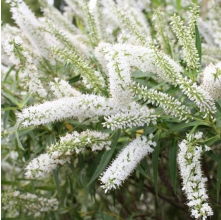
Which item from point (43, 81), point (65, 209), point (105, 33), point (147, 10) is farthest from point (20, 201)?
point (147, 10)

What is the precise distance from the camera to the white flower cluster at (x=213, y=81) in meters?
1.21

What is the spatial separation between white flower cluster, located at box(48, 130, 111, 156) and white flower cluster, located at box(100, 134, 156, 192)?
0.12 metres

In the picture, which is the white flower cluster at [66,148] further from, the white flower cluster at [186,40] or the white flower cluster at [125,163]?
the white flower cluster at [186,40]

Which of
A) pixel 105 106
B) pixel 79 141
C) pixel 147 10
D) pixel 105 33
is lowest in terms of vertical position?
pixel 79 141

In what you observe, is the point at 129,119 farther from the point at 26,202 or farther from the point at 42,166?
the point at 26,202

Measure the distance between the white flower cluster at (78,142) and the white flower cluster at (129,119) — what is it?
0.43 ft

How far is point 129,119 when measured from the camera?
51.6 inches

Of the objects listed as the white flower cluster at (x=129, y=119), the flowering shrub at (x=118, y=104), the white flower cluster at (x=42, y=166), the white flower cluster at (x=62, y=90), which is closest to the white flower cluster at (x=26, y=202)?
the flowering shrub at (x=118, y=104)

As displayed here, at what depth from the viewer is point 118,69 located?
123cm

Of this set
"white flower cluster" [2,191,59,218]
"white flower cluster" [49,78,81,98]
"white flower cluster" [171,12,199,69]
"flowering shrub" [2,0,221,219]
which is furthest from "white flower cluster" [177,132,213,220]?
"white flower cluster" [2,191,59,218]

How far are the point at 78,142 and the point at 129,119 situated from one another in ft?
0.63

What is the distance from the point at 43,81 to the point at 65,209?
0.65 meters

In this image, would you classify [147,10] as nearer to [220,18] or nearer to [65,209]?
[220,18]

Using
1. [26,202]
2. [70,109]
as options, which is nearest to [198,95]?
[70,109]
